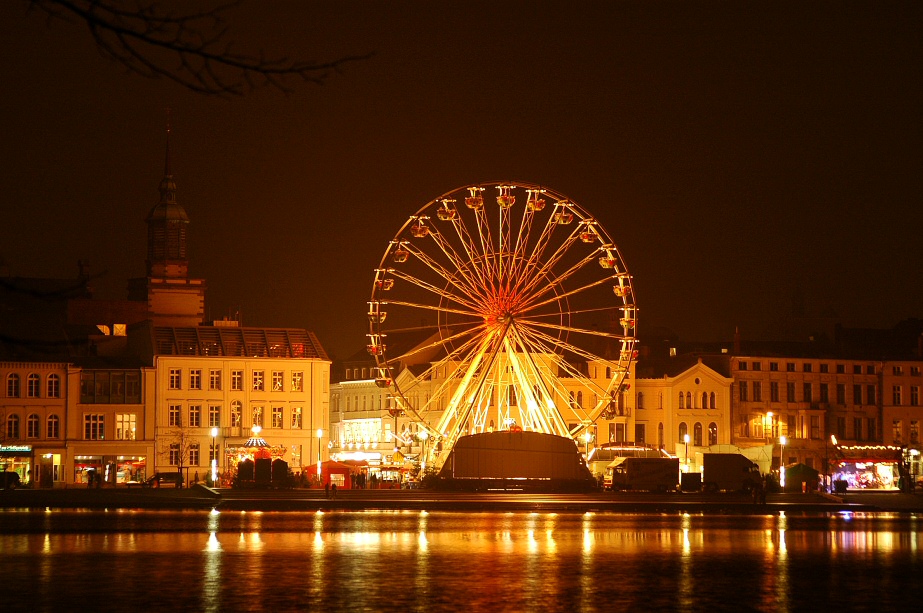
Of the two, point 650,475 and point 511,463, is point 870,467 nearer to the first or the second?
point 650,475

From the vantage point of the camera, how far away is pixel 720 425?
409ft

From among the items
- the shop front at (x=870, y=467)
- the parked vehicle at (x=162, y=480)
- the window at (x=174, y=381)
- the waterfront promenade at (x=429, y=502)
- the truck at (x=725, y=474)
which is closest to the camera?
the waterfront promenade at (x=429, y=502)

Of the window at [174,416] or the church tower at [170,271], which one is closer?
the window at [174,416]

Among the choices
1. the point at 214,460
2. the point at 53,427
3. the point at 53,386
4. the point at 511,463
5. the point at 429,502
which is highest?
the point at 53,386

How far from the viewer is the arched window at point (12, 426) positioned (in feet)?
339

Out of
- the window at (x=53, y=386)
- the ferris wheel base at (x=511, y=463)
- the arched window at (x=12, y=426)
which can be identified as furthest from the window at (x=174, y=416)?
the ferris wheel base at (x=511, y=463)

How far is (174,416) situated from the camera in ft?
352

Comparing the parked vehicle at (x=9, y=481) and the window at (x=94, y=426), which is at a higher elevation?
the window at (x=94, y=426)

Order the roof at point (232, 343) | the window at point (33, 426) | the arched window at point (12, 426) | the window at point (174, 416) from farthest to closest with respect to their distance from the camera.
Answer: the roof at point (232, 343) → the window at point (174, 416) → the window at point (33, 426) → the arched window at point (12, 426)

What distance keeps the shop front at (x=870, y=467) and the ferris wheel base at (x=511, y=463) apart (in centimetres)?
2333

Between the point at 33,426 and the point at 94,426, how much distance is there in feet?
13.3

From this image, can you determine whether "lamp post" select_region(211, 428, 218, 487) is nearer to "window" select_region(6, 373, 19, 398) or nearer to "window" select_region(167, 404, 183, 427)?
"window" select_region(167, 404, 183, 427)

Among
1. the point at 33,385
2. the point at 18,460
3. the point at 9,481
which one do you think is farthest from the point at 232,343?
the point at 9,481

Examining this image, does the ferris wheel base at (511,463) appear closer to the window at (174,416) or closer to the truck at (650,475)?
the truck at (650,475)
